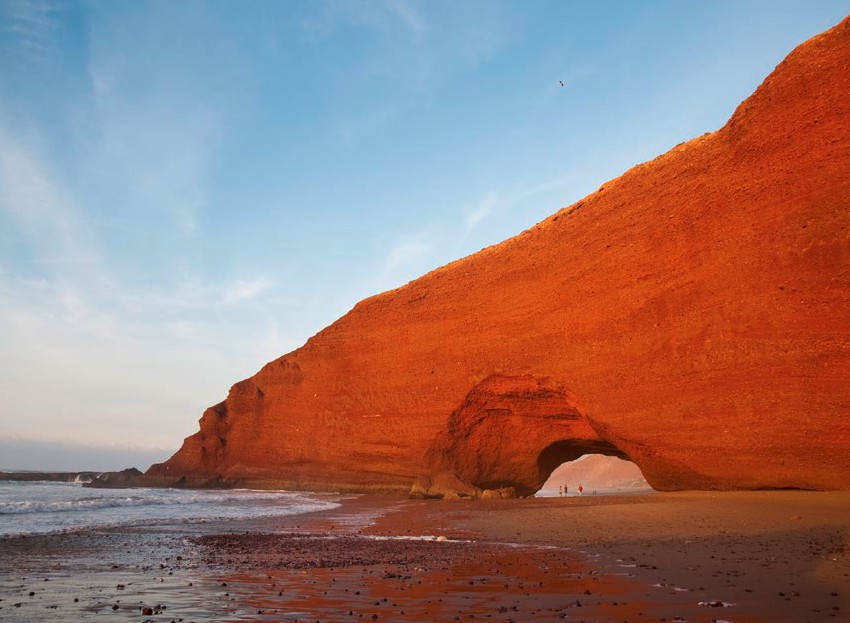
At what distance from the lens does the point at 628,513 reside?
49.3 feet

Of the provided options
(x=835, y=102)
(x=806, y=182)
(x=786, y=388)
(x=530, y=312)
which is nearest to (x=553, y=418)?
(x=530, y=312)

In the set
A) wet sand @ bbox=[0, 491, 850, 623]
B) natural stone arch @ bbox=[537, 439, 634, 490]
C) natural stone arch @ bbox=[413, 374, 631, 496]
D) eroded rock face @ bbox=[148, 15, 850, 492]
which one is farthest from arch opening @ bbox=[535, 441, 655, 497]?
wet sand @ bbox=[0, 491, 850, 623]

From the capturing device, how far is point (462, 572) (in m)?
7.52

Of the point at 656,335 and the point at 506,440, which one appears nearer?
the point at 656,335

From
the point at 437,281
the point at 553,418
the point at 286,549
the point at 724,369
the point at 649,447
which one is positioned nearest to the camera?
the point at 286,549

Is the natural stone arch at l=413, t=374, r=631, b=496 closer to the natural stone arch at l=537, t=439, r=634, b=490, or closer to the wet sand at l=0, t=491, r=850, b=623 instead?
the natural stone arch at l=537, t=439, r=634, b=490

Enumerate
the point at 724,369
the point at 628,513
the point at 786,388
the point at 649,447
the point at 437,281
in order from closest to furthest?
the point at 628,513 → the point at 786,388 → the point at 724,369 → the point at 649,447 → the point at 437,281

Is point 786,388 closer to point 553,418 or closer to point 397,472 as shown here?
point 553,418

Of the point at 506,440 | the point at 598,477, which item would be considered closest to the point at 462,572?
the point at 506,440

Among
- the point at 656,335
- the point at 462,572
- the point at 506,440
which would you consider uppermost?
the point at 656,335

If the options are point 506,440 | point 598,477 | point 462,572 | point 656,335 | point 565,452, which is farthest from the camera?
point 598,477

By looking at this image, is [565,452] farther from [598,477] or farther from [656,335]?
[598,477]

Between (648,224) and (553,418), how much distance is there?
9847 mm

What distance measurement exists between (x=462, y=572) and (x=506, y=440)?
75.4 feet
